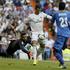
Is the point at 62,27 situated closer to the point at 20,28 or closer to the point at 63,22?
the point at 63,22

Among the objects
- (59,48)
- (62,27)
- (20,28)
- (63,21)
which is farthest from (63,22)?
(20,28)

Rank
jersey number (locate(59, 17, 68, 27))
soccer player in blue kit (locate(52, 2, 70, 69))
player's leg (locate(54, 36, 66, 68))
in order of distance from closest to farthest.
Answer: player's leg (locate(54, 36, 66, 68)) < soccer player in blue kit (locate(52, 2, 70, 69)) < jersey number (locate(59, 17, 68, 27))

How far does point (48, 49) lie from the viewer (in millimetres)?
16938

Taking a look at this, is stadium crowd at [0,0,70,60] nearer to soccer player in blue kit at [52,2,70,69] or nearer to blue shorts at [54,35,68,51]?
soccer player in blue kit at [52,2,70,69]

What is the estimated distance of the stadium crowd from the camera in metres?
16.8

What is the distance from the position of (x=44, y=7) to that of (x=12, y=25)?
9.81ft

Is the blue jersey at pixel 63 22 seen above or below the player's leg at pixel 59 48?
above

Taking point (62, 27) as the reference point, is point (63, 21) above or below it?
above

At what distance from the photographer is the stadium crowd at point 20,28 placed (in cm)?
1681

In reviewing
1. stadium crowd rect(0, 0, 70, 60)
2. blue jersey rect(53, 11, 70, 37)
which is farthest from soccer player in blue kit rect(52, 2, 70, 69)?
stadium crowd rect(0, 0, 70, 60)

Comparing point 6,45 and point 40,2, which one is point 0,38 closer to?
point 6,45

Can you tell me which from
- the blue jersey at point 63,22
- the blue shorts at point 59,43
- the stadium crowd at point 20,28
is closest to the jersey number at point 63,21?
the blue jersey at point 63,22

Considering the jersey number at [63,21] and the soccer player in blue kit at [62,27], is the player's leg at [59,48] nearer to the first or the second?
the soccer player in blue kit at [62,27]

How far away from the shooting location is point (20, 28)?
1764 cm
